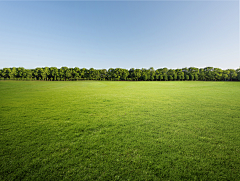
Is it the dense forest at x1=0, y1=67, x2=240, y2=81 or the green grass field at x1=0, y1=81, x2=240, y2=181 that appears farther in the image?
the dense forest at x1=0, y1=67, x2=240, y2=81

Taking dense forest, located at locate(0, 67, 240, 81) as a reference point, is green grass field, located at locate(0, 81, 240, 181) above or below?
below

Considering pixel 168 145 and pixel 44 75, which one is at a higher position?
pixel 44 75

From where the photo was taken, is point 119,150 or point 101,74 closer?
point 119,150

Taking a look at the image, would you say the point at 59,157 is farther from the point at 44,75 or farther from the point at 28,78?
the point at 28,78

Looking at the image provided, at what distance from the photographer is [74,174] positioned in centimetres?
405

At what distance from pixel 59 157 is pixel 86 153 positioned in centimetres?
123

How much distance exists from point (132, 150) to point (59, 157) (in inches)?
141

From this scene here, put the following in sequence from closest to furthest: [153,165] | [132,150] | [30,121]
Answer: [153,165] → [132,150] → [30,121]

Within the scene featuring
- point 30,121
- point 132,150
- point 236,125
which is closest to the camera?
point 132,150

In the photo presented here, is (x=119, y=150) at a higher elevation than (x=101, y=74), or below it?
below

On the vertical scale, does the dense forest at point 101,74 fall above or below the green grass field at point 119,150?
above

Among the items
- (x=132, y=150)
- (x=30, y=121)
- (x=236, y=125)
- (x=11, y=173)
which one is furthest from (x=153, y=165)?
(x=30, y=121)

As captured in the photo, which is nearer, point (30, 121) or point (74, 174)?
point (74, 174)

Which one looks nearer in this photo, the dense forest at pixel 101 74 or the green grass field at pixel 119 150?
the green grass field at pixel 119 150
